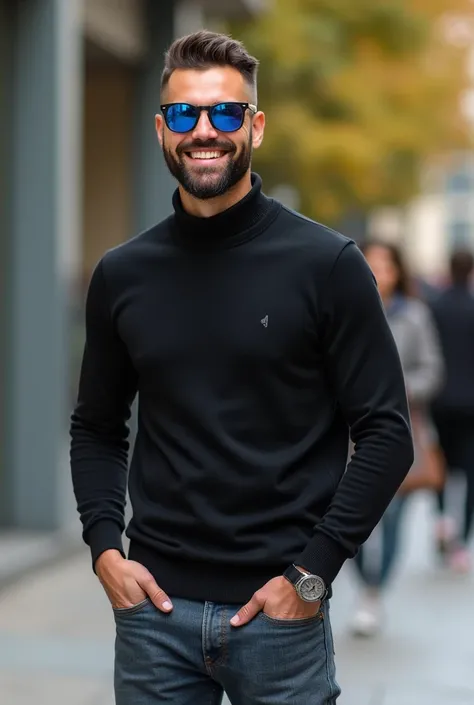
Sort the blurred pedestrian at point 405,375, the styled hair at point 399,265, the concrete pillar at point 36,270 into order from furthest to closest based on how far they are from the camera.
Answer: the concrete pillar at point 36,270 < the styled hair at point 399,265 < the blurred pedestrian at point 405,375

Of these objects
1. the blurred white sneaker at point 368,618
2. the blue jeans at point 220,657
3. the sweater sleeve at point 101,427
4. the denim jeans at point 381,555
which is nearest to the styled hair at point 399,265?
the denim jeans at point 381,555

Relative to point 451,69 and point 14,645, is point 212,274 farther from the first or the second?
point 451,69

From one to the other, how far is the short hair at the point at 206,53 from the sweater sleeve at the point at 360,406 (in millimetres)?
421

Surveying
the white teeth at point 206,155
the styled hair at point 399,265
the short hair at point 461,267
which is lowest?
the short hair at point 461,267

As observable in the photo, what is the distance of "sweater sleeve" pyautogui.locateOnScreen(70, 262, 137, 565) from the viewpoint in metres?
3.07

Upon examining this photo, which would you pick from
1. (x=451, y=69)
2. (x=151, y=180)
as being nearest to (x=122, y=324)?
(x=151, y=180)

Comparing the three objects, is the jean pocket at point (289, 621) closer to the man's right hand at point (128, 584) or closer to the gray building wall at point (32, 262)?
the man's right hand at point (128, 584)

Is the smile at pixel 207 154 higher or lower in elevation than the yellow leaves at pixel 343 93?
higher

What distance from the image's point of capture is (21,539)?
915 cm

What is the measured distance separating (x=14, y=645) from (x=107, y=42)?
6.18 metres

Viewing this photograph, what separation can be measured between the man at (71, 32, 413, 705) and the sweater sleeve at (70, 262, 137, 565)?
0.09 meters

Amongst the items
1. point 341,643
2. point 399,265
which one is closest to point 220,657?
point 341,643

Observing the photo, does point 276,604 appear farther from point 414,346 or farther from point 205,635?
point 414,346

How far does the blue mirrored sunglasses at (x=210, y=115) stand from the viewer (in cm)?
292
